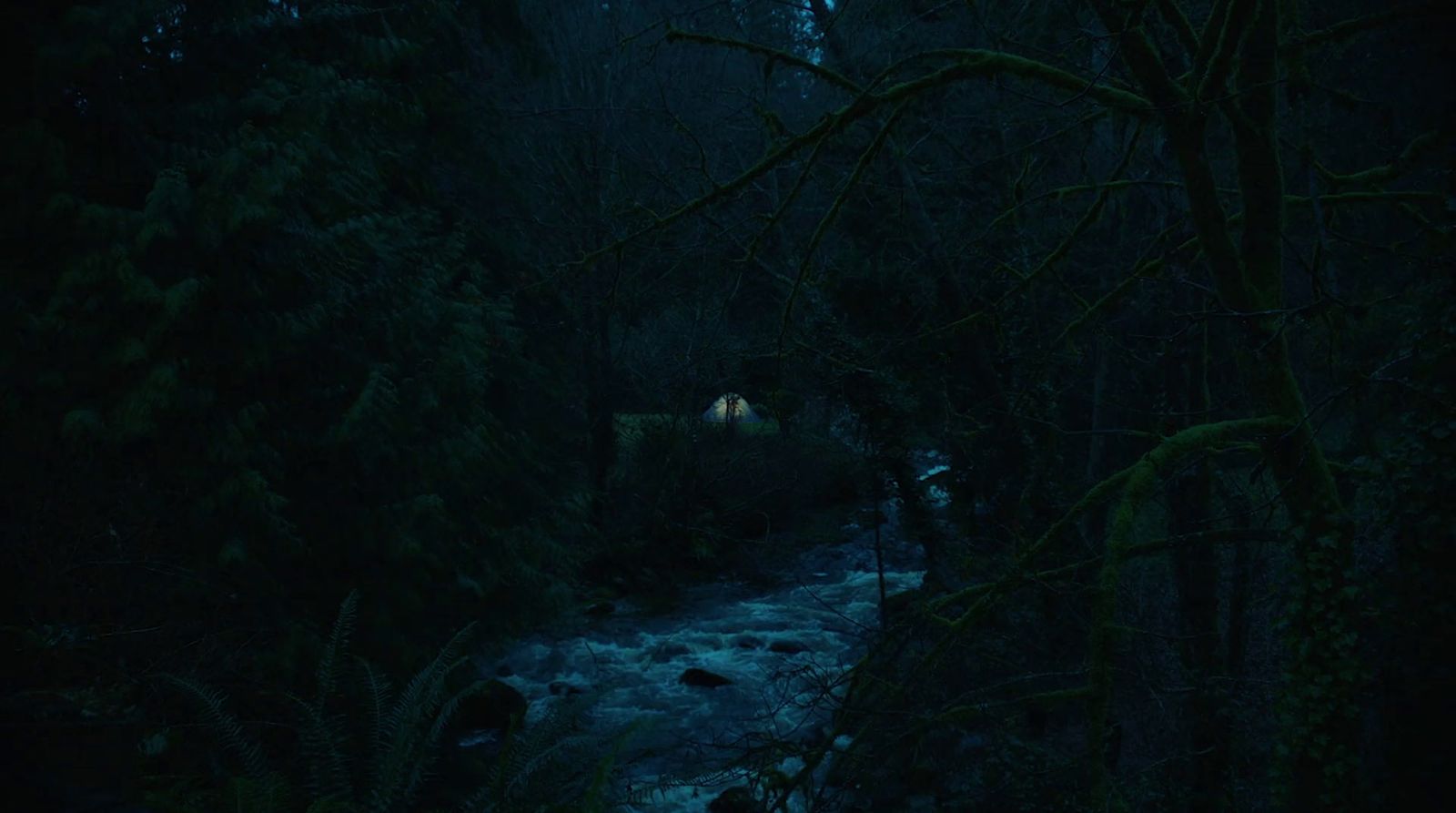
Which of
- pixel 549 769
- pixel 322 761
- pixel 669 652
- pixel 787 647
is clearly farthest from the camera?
pixel 669 652

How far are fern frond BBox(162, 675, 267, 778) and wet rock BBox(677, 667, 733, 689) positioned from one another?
7288 mm

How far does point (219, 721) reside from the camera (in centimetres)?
472

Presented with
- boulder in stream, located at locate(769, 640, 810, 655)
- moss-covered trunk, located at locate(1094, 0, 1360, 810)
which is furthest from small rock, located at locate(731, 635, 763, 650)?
moss-covered trunk, located at locate(1094, 0, 1360, 810)

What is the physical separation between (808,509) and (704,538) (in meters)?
3.43

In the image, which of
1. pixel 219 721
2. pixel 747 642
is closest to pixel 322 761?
pixel 219 721

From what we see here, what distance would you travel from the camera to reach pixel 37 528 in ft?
14.9

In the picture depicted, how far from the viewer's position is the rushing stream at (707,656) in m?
10.1

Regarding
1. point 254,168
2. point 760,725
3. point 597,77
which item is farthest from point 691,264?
point 254,168

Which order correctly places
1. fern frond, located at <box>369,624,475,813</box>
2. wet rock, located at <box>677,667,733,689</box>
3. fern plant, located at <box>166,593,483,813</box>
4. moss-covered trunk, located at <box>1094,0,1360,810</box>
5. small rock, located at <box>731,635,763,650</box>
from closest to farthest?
moss-covered trunk, located at <box>1094,0,1360,810</box> → fern plant, located at <box>166,593,483,813</box> → fern frond, located at <box>369,624,475,813</box> → wet rock, located at <box>677,667,733,689</box> → small rock, located at <box>731,635,763,650</box>

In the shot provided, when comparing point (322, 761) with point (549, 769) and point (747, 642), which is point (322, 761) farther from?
point (747, 642)

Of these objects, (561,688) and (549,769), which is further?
(561,688)

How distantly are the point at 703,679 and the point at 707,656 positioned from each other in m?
1.03

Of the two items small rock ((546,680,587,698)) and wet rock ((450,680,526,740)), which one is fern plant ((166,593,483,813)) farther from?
small rock ((546,680,587,698))

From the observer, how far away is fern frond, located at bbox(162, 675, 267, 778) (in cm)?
466
